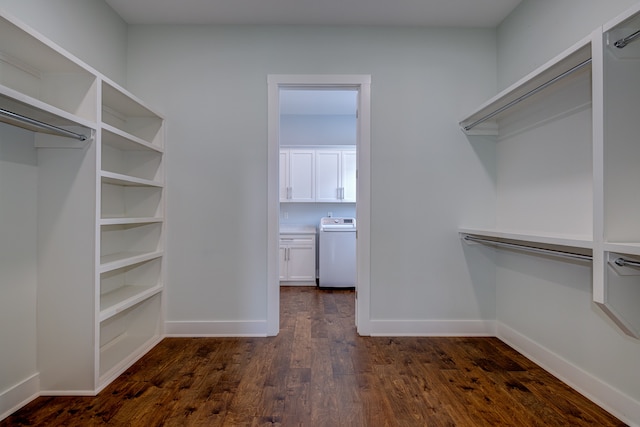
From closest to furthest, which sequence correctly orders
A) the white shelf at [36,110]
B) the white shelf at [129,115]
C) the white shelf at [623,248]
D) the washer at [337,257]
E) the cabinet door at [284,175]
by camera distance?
the white shelf at [623,248] → the white shelf at [36,110] → the white shelf at [129,115] → the washer at [337,257] → the cabinet door at [284,175]

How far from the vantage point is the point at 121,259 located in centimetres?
222

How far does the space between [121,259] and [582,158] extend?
296 cm

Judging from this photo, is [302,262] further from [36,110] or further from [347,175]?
[36,110]

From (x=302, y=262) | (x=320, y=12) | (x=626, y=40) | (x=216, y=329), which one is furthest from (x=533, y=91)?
(x=302, y=262)

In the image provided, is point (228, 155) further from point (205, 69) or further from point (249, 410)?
point (249, 410)

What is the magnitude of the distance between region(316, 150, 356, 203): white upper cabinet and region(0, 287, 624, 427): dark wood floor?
2.69 metres

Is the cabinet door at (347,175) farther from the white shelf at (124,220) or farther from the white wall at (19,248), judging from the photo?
the white wall at (19,248)

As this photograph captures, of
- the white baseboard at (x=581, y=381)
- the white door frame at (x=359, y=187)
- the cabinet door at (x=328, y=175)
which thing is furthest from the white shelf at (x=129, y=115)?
the white baseboard at (x=581, y=381)

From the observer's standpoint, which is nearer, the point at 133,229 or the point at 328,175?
the point at 133,229

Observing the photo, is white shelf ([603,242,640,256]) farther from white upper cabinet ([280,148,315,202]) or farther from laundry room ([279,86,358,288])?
white upper cabinet ([280,148,315,202])

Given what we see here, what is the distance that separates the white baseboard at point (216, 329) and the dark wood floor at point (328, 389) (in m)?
0.08

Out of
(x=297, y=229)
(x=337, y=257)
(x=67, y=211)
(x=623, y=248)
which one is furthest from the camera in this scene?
(x=297, y=229)

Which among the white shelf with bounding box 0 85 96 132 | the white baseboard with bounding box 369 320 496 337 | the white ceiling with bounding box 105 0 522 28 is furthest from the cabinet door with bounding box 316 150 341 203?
the white shelf with bounding box 0 85 96 132

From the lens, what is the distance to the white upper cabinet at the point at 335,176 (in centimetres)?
507
